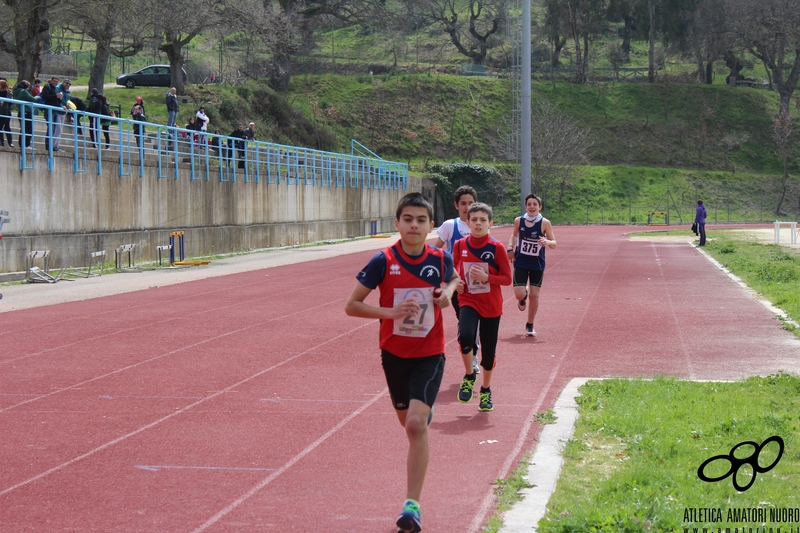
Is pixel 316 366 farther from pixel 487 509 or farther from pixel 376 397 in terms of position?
pixel 487 509

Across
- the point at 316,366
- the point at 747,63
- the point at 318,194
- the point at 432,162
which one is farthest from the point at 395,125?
the point at 316,366

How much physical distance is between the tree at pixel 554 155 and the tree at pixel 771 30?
68.8ft

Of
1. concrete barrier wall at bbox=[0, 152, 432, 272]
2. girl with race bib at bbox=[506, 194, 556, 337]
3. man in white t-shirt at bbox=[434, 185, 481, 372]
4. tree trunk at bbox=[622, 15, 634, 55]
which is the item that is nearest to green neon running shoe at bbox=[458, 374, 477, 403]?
man in white t-shirt at bbox=[434, 185, 481, 372]

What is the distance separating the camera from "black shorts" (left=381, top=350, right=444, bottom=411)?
530 cm

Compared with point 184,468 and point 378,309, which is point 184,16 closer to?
point 184,468

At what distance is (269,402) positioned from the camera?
8453 millimetres

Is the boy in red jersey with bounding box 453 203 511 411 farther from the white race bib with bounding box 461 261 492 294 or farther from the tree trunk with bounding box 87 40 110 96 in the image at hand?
the tree trunk with bounding box 87 40 110 96

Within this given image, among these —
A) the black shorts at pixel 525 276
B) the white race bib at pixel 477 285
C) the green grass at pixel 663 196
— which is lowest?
the black shorts at pixel 525 276

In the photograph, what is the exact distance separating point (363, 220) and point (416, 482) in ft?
142

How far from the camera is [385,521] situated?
5191 millimetres

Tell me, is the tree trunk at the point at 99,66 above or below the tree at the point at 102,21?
below

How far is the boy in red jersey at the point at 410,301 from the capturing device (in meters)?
5.36

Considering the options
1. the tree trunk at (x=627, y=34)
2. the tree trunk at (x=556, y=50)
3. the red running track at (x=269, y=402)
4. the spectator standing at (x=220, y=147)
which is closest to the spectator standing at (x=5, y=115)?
the red running track at (x=269, y=402)

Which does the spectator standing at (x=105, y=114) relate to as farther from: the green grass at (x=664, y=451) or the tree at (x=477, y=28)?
the tree at (x=477, y=28)
